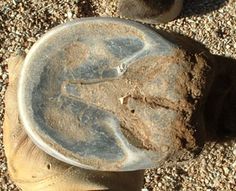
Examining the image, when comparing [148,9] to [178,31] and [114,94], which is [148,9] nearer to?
[178,31]

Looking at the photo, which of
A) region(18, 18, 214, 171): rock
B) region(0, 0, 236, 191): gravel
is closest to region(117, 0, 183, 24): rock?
region(0, 0, 236, 191): gravel

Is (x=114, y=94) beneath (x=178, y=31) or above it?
above

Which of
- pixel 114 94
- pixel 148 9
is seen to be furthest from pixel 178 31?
pixel 114 94

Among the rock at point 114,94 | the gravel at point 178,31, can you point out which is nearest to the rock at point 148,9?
the gravel at point 178,31

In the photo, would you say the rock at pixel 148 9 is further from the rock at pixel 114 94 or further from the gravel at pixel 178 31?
the rock at pixel 114 94

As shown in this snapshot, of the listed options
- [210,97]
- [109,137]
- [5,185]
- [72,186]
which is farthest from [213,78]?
[5,185]
